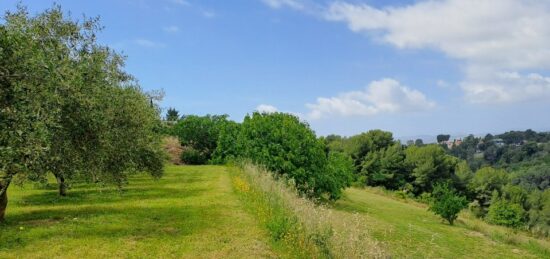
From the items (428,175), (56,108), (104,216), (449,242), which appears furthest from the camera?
(428,175)

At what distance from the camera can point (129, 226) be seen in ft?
59.6

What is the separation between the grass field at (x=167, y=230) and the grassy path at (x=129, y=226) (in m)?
0.03

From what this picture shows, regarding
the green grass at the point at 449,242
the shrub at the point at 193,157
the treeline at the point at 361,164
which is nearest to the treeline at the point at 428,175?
the treeline at the point at 361,164

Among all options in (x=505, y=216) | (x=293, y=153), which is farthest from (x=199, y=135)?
(x=505, y=216)

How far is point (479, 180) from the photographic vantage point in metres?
81.9

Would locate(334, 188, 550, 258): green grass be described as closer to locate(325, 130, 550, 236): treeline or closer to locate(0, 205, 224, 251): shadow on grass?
locate(0, 205, 224, 251): shadow on grass

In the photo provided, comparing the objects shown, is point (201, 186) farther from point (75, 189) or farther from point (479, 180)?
point (479, 180)

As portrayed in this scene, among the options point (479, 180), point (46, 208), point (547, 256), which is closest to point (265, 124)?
point (46, 208)

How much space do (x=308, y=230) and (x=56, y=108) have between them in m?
8.66

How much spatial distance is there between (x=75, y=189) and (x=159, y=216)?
1220cm

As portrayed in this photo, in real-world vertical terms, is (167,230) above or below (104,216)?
below

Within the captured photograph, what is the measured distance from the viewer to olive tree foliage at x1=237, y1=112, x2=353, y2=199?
33812 mm

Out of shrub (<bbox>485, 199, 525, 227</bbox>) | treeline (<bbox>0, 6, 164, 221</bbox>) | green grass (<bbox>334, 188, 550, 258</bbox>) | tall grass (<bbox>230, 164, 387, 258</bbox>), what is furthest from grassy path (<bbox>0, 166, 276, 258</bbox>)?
shrub (<bbox>485, 199, 525, 227</bbox>)

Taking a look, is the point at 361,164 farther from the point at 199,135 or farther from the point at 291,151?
the point at 291,151
